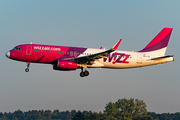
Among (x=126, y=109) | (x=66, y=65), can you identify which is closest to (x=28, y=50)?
(x=66, y=65)

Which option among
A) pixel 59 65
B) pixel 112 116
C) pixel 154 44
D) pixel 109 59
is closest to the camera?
pixel 59 65

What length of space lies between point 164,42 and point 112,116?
8365 cm

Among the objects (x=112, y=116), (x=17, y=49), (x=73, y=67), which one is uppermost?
(x=17, y=49)

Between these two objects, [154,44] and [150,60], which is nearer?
[150,60]

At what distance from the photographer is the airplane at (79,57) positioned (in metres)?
49.6

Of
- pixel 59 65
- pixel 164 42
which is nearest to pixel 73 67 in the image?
pixel 59 65

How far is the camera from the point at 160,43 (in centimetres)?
5897

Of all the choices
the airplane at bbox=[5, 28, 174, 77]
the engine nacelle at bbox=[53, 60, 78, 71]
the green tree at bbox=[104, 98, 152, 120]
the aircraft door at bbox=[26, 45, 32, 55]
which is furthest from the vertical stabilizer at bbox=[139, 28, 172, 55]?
the green tree at bbox=[104, 98, 152, 120]

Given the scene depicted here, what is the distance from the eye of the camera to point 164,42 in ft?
194

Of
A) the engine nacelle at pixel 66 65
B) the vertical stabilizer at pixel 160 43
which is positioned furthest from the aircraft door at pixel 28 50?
the vertical stabilizer at pixel 160 43

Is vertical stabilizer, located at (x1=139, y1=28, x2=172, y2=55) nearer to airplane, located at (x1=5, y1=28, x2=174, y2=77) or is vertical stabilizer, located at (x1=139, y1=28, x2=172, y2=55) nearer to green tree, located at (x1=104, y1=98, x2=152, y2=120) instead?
airplane, located at (x1=5, y1=28, x2=174, y2=77)

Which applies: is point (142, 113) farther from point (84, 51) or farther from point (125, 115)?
point (84, 51)

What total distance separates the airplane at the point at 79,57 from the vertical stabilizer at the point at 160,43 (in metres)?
2.43

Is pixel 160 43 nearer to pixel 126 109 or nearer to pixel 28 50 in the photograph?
pixel 28 50
